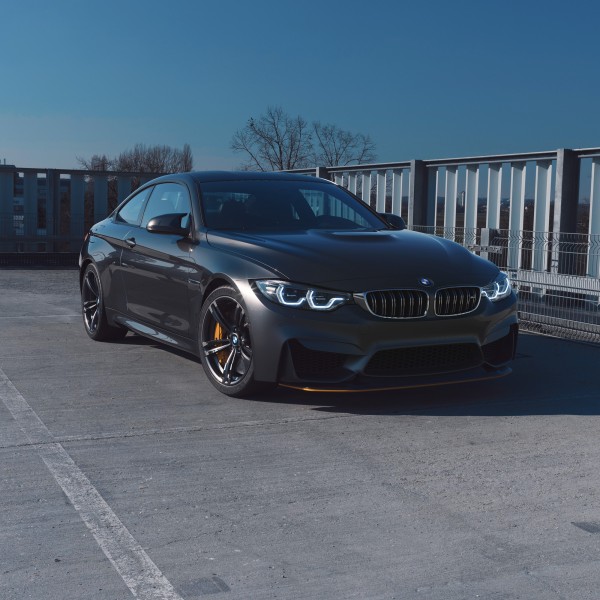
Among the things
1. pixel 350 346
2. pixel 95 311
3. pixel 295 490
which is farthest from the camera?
pixel 95 311

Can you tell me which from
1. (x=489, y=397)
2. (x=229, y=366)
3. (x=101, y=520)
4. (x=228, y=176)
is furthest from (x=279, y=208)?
(x=101, y=520)

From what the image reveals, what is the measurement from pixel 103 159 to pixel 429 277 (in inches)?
1625

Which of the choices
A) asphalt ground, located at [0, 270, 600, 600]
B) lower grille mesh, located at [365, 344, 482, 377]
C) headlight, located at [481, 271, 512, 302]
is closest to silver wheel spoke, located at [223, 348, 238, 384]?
asphalt ground, located at [0, 270, 600, 600]

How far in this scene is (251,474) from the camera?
4430 millimetres

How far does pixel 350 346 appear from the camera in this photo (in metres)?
5.52

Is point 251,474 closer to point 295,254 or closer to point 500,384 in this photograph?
point 295,254

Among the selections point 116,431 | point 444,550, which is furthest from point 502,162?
point 444,550

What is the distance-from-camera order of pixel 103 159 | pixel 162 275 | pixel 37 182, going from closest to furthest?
pixel 162 275 → pixel 37 182 → pixel 103 159

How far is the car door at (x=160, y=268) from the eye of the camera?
6.63 metres

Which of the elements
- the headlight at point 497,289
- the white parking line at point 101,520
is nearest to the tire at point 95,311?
the white parking line at point 101,520

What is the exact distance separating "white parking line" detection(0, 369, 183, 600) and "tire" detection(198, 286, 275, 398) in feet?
3.91

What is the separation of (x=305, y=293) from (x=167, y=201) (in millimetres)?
2197

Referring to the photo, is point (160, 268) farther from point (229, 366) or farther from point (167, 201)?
point (229, 366)

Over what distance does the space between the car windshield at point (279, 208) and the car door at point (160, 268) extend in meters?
0.23
